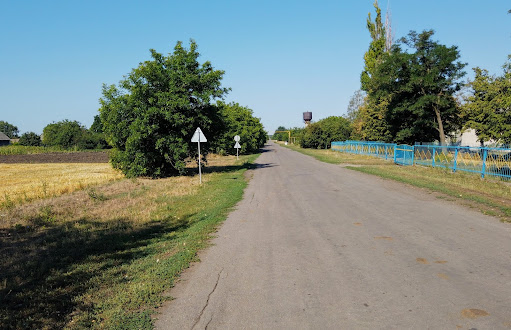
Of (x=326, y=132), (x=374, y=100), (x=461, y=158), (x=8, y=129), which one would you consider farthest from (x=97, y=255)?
(x=8, y=129)

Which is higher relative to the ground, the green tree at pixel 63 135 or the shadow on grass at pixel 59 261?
the green tree at pixel 63 135

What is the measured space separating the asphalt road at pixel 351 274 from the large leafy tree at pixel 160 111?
11576 mm

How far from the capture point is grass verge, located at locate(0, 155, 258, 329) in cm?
415

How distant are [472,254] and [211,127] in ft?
58.7

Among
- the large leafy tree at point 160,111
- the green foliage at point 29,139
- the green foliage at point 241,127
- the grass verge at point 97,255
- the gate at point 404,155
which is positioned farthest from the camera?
the green foliage at point 29,139

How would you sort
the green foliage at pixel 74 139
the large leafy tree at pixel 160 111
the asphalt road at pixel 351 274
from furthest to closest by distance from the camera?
the green foliage at pixel 74 139 < the large leafy tree at pixel 160 111 < the asphalt road at pixel 351 274

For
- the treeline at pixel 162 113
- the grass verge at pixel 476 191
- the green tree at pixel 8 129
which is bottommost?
the grass verge at pixel 476 191

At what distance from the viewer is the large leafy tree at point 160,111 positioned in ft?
63.2

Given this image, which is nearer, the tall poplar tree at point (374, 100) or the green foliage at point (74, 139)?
the tall poplar tree at point (374, 100)

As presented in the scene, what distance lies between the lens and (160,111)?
19.0 meters

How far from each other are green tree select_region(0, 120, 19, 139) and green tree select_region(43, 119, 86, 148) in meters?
66.3

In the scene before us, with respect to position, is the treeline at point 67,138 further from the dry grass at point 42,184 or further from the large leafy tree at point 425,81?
the large leafy tree at point 425,81

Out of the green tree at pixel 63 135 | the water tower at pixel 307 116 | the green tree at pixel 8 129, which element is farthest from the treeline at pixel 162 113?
the green tree at pixel 8 129

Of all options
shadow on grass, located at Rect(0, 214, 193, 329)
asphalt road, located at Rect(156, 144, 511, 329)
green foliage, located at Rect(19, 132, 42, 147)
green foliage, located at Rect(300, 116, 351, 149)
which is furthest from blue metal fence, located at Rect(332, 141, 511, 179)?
green foliage, located at Rect(19, 132, 42, 147)
